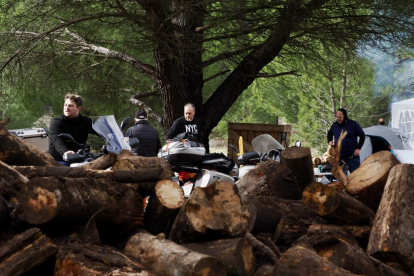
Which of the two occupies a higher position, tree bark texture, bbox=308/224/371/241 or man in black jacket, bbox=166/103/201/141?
man in black jacket, bbox=166/103/201/141

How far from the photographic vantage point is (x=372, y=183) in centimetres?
605

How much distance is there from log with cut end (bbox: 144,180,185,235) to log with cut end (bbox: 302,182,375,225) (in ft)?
3.58

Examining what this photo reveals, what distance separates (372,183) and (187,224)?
215 centimetres

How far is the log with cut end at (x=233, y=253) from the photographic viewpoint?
4.35 m

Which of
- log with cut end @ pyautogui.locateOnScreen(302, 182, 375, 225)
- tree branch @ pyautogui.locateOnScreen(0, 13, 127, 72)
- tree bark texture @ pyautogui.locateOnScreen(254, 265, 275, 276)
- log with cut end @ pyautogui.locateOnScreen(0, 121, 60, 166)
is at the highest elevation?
tree branch @ pyautogui.locateOnScreen(0, 13, 127, 72)

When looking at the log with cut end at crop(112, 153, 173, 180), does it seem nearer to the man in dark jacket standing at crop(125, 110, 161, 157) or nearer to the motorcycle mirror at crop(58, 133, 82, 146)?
the motorcycle mirror at crop(58, 133, 82, 146)

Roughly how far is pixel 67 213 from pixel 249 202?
169 cm

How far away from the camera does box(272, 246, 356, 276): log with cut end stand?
13.2ft

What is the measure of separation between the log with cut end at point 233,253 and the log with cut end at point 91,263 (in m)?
0.53

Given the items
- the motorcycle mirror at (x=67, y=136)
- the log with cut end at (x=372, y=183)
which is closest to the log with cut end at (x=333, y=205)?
the log with cut end at (x=372, y=183)

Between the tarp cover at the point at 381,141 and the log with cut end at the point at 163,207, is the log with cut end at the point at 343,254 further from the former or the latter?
the tarp cover at the point at 381,141

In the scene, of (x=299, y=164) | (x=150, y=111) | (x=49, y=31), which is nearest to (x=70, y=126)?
(x=299, y=164)

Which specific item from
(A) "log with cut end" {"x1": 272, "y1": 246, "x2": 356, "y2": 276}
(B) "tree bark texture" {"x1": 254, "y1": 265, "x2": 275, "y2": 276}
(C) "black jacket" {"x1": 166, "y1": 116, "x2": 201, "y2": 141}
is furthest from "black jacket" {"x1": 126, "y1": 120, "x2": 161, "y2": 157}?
(A) "log with cut end" {"x1": 272, "y1": 246, "x2": 356, "y2": 276}

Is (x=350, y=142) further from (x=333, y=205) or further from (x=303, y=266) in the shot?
(x=303, y=266)
